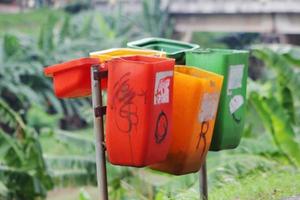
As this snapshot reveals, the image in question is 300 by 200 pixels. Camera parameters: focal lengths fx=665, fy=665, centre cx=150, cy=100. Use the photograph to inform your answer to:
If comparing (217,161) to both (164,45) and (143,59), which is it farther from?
(143,59)

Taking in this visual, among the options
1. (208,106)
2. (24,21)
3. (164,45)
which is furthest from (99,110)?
(24,21)

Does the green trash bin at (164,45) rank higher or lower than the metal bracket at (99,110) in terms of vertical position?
higher

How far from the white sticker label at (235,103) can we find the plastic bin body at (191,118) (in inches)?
10.6

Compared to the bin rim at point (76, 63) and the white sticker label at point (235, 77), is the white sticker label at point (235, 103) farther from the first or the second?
the bin rim at point (76, 63)

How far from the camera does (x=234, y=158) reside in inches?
Result: 317

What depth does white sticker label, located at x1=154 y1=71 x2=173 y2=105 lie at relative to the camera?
3.74 meters

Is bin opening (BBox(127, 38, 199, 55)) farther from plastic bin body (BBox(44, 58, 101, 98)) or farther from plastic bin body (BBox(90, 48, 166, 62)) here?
plastic bin body (BBox(44, 58, 101, 98))

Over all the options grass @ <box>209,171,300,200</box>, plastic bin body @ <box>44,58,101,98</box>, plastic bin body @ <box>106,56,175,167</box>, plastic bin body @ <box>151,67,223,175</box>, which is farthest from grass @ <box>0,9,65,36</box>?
plastic bin body @ <box>106,56,175,167</box>

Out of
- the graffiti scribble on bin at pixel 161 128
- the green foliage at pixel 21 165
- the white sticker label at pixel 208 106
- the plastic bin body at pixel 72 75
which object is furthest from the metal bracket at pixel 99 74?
the green foliage at pixel 21 165

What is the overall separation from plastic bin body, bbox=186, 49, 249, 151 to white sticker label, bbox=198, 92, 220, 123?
24 cm

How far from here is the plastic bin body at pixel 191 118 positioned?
400 centimetres

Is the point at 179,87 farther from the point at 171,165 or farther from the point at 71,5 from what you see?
the point at 71,5

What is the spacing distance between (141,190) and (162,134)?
238 inches

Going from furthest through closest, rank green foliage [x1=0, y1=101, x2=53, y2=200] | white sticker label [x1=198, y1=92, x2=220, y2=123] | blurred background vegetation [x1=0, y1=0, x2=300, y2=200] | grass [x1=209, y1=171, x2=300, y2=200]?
green foliage [x1=0, y1=101, x2=53, y2=200]
blurred background vegetation [x1=0, y1=0, x2=300, y2=200]
grass [x1=209, y1=171, x2=300, y2=200]
white sticker label [x1=198, y1=92, x2=220, y2=123]
